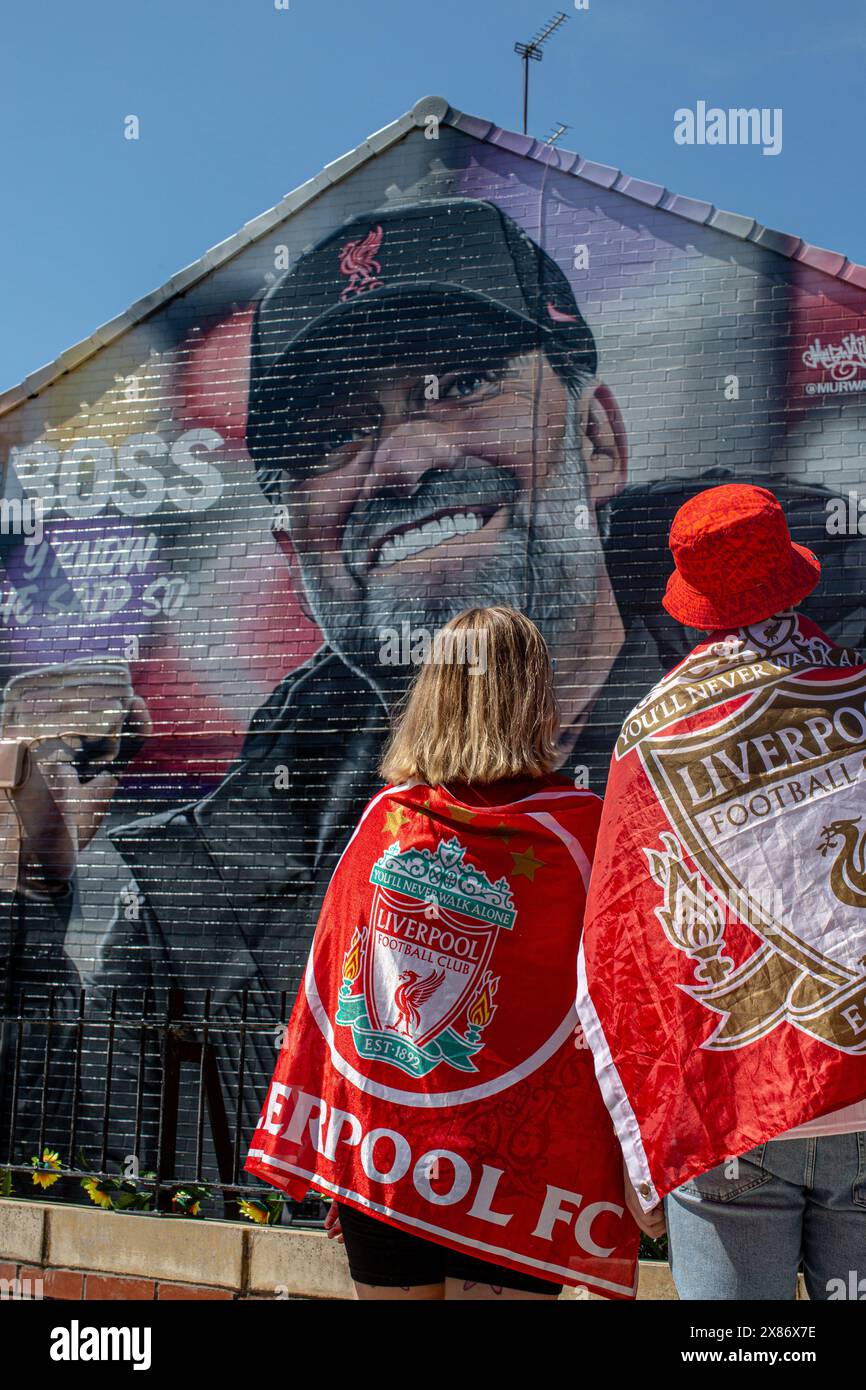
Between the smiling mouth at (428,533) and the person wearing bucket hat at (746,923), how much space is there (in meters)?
5.37

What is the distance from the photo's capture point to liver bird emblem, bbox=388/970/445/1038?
283 centimetres

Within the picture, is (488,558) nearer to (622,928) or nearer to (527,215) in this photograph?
(527,215)

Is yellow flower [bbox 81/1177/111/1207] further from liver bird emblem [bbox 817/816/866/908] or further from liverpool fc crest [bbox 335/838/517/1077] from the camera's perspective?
liver bird emblem [bbox 817/816/866/908]

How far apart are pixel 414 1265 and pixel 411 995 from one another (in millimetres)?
583

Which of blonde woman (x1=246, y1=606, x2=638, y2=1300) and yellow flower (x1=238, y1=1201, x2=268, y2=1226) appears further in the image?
yellow flower (x1=238, y1=1201, x2=268, y2=1226)

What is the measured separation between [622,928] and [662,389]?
5923 millimetres

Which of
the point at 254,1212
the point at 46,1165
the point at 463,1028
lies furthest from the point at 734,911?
the point at 46,1165

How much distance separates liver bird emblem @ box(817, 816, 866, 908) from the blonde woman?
0.59m

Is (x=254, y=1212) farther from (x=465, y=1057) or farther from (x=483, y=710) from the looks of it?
(x=483, y=710)

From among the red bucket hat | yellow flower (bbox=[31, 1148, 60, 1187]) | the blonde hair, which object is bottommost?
yellow flower (bbox=[31, 1148, 60, 1187])

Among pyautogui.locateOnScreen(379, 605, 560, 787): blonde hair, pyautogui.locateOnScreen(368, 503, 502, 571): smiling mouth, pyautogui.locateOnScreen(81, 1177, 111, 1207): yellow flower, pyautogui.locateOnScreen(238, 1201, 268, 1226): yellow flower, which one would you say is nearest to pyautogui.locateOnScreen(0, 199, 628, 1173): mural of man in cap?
pyautogui.locateOnScreen(368, 503, 502, 571): smiling mouth

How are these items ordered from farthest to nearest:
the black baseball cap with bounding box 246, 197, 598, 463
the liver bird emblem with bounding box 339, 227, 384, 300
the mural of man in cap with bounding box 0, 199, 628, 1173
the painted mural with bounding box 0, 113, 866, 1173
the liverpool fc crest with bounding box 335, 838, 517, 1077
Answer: the liver bird emblem with bounding box 339, 227, 384, 300
the black baseball cap with bounding box 246, 197, 598, 463
the mural of man in cap with bounding box 0, 199, 628, 1173
the painted mural with bounding box 0, 113, 866, 1173
the liverpool fc crest with bounding box 335, 838, 517, 1077

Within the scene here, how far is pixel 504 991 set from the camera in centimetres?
281

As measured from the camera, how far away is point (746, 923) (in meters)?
2.53
